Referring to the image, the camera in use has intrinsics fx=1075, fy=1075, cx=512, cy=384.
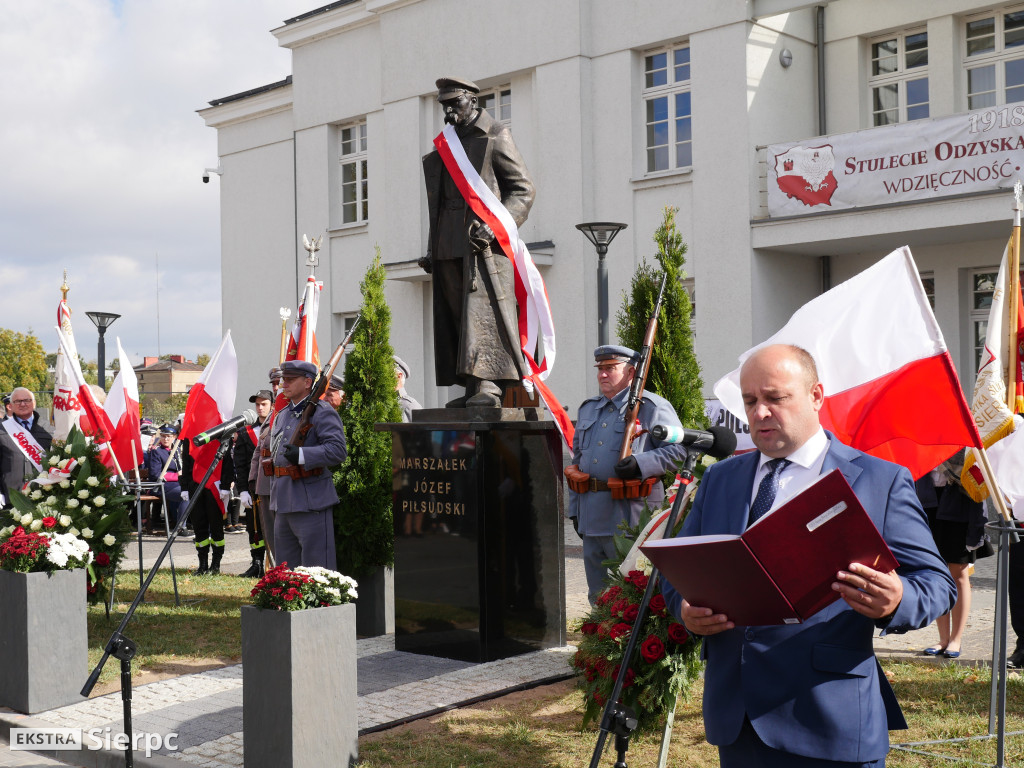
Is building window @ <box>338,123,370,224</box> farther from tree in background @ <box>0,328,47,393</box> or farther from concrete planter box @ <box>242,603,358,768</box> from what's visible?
tree in background @ <box>0,328,47,393</box>

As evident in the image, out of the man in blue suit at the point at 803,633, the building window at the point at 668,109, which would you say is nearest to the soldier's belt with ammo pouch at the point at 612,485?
the man in blue suit at the point at 803,633

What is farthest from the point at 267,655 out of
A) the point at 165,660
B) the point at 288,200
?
the point at 288,200

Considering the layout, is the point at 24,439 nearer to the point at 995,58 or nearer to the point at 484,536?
the point at 484,536

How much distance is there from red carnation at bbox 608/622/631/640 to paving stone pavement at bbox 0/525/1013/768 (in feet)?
4.64

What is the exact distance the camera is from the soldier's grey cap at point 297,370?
27.1ft

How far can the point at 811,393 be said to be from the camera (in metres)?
2.93

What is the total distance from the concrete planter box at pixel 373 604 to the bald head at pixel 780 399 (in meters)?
6.26

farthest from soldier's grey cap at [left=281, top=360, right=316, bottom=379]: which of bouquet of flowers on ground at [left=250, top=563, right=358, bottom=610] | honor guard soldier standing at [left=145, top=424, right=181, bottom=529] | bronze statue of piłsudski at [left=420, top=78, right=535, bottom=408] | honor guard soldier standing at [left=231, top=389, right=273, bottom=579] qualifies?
honor guard soldier standing at [left=145, top=424, right=181, bottom=529]

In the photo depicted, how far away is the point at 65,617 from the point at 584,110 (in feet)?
44.2

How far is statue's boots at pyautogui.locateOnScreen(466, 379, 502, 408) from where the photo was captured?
Answer: 7.61m

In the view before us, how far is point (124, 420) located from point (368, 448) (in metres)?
2.91

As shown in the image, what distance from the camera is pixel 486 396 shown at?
7.70 meters

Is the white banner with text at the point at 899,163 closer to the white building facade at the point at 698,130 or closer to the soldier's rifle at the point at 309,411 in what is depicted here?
the white building facade at the point at 698,130

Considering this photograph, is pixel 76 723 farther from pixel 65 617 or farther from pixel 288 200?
pixel 288 200
